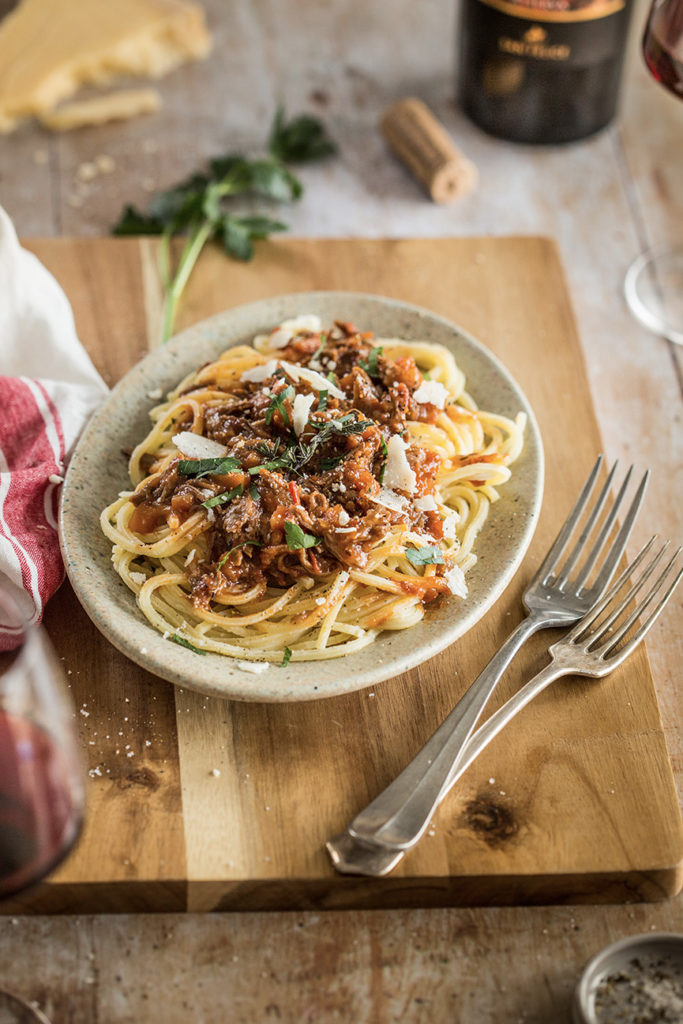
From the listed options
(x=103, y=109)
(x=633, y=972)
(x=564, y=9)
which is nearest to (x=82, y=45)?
(x=103, y=109)

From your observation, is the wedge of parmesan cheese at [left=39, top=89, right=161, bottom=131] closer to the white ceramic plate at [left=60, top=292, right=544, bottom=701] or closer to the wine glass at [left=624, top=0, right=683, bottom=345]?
the white ceramic plate at [left=60, top=292, right=544, bottom=701]

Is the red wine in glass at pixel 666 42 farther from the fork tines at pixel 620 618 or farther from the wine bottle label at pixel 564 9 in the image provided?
the fork tines at pixel 620 618

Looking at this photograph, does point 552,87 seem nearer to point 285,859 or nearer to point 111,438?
point 111,438

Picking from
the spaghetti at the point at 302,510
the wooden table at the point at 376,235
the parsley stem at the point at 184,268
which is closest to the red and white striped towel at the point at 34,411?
the spaghetti at the point at 302,510

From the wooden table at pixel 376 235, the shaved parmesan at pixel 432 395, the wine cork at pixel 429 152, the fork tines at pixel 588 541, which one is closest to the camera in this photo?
the wooden table at pixel 376 235

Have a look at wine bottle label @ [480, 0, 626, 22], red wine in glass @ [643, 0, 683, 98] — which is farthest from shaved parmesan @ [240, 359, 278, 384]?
wine bottle label @ [480, 0, 626, 22]

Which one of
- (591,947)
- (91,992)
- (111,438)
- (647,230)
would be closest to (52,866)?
(91,992)

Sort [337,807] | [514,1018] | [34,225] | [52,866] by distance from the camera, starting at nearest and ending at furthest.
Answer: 1. [52,866]
2. [514,1018]
3. [337,807]
4. [34,225]

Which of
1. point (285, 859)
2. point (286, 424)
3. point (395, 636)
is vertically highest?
point (286, 424)
